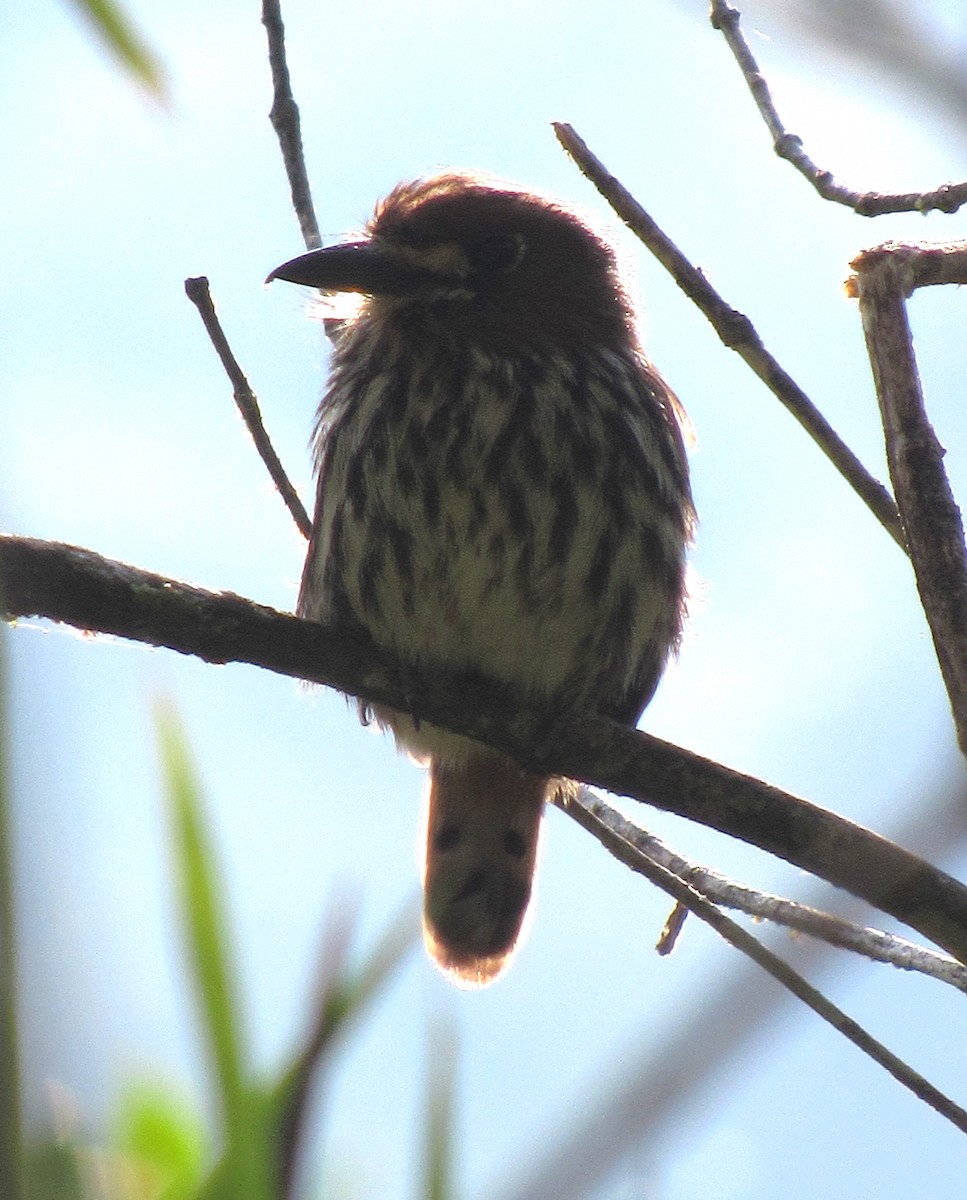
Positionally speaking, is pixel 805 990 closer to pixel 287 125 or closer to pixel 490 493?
pixel 490 493

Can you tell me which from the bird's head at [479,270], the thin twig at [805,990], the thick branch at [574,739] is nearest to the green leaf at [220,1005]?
the thin twig at [805,990]

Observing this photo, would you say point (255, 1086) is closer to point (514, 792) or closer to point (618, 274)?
→ point (514, 792)

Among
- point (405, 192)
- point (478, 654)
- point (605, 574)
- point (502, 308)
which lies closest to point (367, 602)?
point (478, 654)

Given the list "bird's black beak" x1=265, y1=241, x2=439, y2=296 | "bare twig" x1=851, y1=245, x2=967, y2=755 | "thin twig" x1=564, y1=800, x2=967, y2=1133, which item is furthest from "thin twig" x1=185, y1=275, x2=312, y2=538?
"bare twig" x1=851, y1=245, x2=967, y2=755

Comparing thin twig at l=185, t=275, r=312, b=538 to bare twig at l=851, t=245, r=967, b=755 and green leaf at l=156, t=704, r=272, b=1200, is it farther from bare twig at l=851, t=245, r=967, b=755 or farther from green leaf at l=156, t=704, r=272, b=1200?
green leaf at l=156, t=704, r=272, b=1200

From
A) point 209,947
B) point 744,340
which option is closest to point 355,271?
point 744,340

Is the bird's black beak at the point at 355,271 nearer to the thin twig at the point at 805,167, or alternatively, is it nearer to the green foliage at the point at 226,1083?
the thin twig at the point at 805,167
